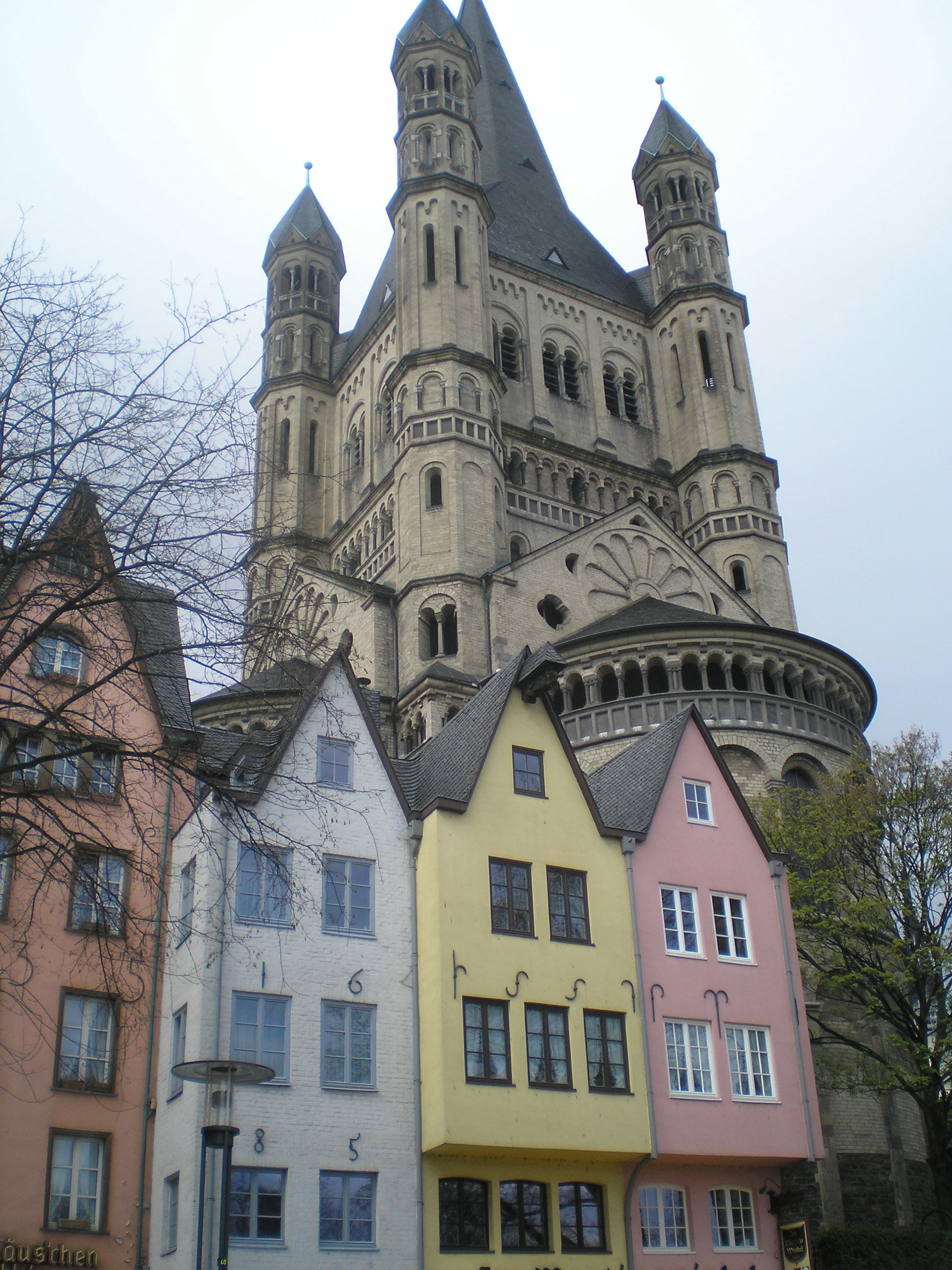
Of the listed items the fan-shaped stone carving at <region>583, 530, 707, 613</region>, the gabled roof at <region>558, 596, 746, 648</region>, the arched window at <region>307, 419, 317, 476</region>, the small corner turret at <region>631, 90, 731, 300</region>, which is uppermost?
the small corner turret at <region>631, 90, 731, 300</region>

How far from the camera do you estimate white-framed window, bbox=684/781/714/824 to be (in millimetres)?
25578

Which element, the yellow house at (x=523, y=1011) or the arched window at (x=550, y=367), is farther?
the arched window at (x=550, y=367)

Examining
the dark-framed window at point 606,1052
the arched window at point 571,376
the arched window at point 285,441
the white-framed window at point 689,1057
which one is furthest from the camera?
the arched window at point 285,441

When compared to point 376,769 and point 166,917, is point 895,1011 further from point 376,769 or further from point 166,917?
point 166,917

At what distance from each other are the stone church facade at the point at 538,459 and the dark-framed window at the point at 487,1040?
8.50 meters

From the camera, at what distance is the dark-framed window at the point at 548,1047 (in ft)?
A: 70.1

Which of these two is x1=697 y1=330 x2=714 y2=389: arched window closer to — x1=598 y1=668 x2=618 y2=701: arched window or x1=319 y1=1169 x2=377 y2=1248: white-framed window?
x1=598 y1=668 x2=618 y2=701: arched window

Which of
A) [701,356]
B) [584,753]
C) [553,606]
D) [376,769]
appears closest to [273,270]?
[701,356]

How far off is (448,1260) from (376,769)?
786 cm

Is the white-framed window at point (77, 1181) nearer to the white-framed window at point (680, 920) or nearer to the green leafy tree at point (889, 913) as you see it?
the white-framed window at point (680, 920)

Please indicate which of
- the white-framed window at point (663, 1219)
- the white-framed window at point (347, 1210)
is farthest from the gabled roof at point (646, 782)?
the white-framed window at point (347, 1210)

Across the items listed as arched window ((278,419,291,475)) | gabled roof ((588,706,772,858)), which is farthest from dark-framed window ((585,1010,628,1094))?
arched window ((278,419,291,475))

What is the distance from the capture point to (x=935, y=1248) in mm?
24469

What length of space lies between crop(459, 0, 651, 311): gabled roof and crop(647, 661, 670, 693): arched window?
27.9m
